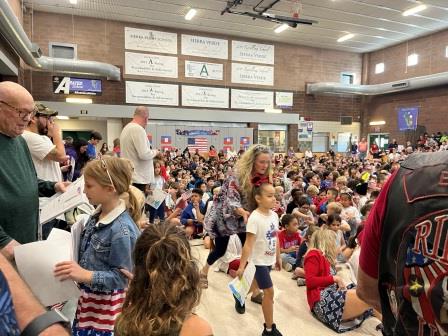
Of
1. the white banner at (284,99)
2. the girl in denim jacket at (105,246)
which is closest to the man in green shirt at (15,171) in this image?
the girl in denim jacket at (105,246)

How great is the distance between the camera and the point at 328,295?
10.5 feet

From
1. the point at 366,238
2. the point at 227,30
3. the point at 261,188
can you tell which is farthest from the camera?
the point at 227,30

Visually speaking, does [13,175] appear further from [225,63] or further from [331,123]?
[331,123]

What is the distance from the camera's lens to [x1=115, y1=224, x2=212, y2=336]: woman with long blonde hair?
4.21 ft

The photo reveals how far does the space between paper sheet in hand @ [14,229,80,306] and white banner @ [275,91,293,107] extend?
1640 cm

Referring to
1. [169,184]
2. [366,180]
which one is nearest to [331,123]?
[366,180]

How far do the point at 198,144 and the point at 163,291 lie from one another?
14.6 meters

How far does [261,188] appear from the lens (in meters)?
3.09

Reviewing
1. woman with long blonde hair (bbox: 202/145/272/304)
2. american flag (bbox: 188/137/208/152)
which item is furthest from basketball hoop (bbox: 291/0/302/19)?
woman with long blonde hair (bbox: 202/145/272/304)

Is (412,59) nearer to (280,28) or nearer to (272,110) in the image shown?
(280,28)

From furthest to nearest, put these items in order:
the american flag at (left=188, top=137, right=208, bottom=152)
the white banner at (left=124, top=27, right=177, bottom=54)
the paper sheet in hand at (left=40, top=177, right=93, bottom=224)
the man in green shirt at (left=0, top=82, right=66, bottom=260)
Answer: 1. the american flag at (left=188, top=137, right=208, bottom=152)
2. the white banner at (left=124, top=27, right=177, bottom=54)
3. the paper sheet in hand at (left=40, top=177, right=93, bottom=224)
4. the man in green shirt at (left=0, top=82, right=66, bottom=260)

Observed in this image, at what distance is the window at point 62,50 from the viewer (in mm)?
13383

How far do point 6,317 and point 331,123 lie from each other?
63.0 ft

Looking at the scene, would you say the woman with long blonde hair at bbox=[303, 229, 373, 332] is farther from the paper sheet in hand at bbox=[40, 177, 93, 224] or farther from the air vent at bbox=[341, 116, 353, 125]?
the air vent at bbox=[341, 116, 353, 125]
